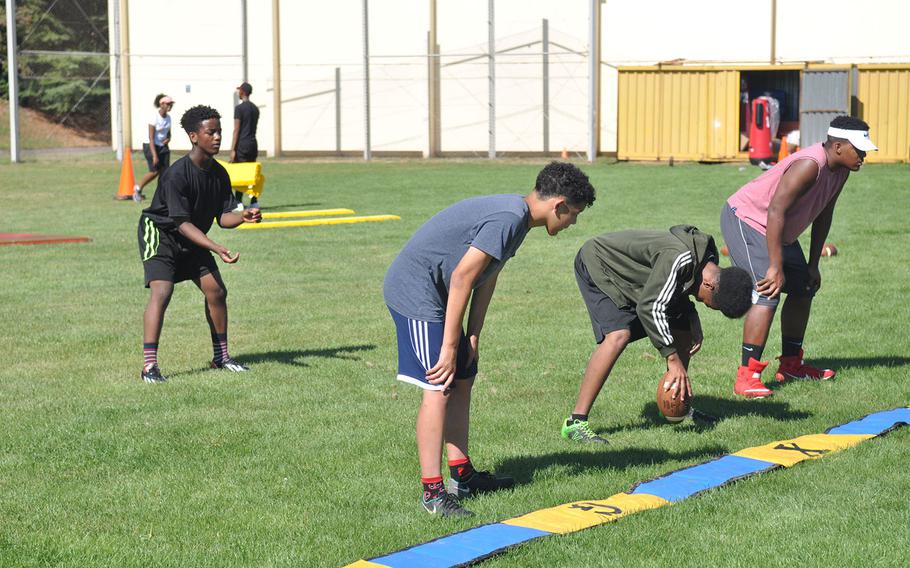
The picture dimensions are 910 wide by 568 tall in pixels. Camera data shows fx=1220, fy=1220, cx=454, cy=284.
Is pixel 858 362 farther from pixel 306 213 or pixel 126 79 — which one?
pixel 126 79

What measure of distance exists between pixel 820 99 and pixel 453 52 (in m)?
11.4

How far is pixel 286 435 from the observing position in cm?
707

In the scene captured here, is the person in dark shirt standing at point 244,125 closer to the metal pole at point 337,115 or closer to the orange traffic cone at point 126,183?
the orange traffic cone at point 126,183

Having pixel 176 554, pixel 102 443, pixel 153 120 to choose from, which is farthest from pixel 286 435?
pixel 153 120

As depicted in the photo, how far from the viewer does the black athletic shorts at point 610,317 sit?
7.04 m

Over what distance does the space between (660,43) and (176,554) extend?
31.3 m

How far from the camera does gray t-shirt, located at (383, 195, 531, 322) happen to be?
5230mm

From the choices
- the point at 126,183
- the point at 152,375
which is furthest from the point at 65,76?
the point at 152,375

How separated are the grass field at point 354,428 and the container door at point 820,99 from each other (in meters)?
16.8

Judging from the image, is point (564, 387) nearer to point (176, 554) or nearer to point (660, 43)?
point (176, 554)

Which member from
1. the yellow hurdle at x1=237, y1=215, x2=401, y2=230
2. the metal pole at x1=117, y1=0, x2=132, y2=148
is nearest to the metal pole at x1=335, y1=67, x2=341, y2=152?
the metal pole at x1=117, y1=0, x2=132, y2=148

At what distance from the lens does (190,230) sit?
856cm

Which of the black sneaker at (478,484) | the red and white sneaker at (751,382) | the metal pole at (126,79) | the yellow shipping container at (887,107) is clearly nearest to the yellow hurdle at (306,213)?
the red and white sneaker at (751,382)

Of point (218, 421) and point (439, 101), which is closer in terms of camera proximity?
point (218, 421)
